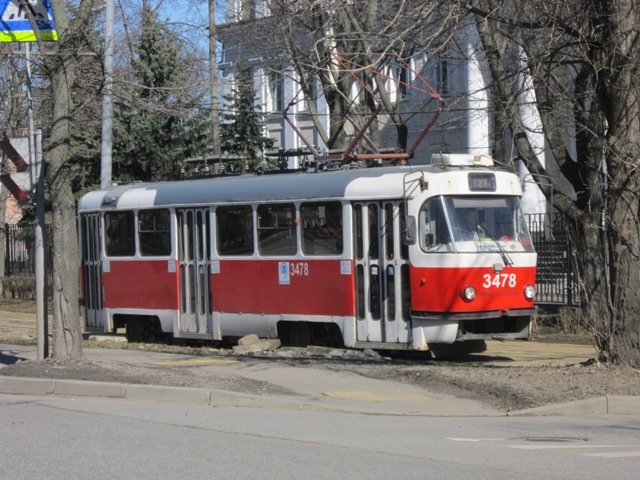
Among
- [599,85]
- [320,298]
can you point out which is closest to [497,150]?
[320,298]

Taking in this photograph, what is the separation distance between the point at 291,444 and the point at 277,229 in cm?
874

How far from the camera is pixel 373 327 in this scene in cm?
1642

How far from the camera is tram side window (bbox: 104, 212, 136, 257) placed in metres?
20.6

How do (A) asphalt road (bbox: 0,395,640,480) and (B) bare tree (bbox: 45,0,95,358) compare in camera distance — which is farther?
(B) bare tree (bbox: 45,0,95,358)

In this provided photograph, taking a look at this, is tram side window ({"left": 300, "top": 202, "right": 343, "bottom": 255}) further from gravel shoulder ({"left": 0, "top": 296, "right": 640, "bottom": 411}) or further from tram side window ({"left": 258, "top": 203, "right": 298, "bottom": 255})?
gravel shoulder ({"left": 0, "top": 296, "right": 640, "bottom": 411})

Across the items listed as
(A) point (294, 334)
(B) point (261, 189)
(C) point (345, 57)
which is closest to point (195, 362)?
(A) point (294, 334)

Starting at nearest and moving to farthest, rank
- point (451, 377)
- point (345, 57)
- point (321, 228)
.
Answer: point (451, 377) < point (321, 228) < point (345, 57)

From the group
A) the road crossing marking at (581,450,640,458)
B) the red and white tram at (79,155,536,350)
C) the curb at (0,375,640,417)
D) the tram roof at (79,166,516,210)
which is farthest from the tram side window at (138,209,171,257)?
the road crossing marking at (581,450,640,458)

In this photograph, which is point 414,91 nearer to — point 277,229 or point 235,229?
point 235,229

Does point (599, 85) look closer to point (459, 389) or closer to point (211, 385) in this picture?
point (459, 389)

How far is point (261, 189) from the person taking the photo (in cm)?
1822

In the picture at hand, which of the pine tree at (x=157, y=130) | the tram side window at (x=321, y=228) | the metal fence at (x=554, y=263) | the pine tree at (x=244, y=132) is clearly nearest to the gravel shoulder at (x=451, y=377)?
the tram side window at (x=321, y=228)

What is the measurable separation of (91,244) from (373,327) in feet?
26.1

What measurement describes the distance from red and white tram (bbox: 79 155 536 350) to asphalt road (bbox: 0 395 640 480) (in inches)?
170
